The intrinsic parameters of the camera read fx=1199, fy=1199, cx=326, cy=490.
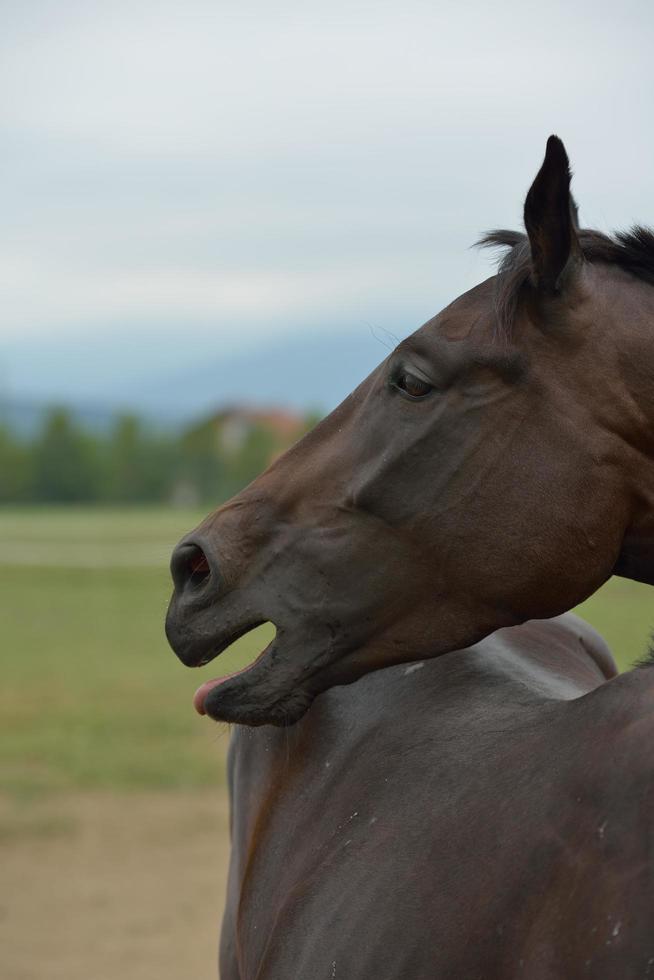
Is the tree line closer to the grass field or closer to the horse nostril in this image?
the grass field

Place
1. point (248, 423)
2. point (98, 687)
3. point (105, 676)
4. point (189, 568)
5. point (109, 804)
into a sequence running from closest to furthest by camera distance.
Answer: point (189, 568) → point (109, 804) → point (98, 687) → point (105, 676) → point (248, 423)

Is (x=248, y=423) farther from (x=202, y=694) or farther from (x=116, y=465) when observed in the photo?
(x=202, y=694)

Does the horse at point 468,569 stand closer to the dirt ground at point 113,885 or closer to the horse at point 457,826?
the horse at point 457,826

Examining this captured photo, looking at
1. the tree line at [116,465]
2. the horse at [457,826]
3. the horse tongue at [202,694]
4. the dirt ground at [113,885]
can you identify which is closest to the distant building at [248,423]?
the tree line at [116,465]

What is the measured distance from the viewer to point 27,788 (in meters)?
8.61

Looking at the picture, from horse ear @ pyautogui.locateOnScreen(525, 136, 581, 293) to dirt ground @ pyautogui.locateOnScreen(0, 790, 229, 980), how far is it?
4307 mm

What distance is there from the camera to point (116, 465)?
63.9m

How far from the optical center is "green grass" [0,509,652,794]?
30.0 feet

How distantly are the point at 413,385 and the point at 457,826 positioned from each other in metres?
0.75

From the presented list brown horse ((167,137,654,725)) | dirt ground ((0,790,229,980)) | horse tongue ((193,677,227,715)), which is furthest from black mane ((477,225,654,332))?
dirt ground ((0,790,229,980))

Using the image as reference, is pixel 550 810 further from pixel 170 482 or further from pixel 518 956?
pixel 170 482

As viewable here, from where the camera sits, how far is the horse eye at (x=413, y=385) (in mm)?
2051

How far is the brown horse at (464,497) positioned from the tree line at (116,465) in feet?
190

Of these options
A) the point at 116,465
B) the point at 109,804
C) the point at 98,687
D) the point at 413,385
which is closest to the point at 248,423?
the point at 116,465
